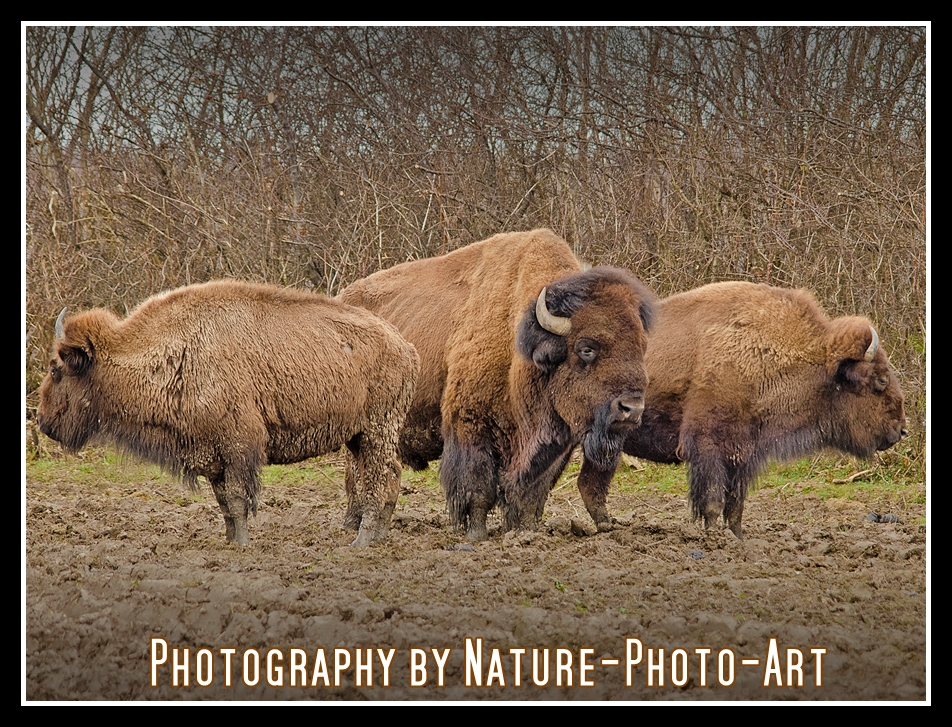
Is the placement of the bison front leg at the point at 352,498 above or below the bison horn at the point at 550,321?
below

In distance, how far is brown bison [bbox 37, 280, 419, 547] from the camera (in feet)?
24.2

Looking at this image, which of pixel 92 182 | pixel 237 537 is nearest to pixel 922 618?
pixel 237 537

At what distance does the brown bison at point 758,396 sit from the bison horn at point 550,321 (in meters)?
1.29

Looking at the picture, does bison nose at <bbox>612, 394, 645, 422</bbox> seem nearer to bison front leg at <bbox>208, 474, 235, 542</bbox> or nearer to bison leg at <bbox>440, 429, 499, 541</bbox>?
bison leg at <bbox>440, 429, 499, 541</bbox>

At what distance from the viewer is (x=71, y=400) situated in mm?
7438

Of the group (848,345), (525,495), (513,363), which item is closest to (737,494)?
(848,345)

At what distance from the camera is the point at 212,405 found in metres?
7.41

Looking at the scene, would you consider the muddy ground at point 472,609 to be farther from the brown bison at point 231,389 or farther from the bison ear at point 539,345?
the bison ear at point 539,345

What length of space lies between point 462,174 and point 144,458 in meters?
5.51

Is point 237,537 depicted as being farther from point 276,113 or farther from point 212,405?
point 276,113

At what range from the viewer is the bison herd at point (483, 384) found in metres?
7.42

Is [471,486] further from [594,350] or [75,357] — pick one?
[75,357]

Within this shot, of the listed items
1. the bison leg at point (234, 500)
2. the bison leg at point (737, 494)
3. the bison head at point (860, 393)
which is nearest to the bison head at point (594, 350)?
the bison leg at point (737, 494)

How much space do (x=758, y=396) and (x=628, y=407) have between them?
64.6 inches
